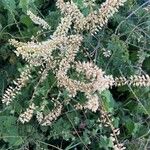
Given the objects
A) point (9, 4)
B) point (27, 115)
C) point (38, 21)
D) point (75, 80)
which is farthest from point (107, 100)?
point (9, 4)

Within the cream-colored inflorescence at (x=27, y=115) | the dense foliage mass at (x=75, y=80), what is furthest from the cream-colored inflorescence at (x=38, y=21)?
the cream-colored inflorescence at (x=27, y=115)

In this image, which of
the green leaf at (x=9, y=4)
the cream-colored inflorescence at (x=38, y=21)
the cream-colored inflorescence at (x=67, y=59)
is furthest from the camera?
the green leaf at (x=9, y=4)

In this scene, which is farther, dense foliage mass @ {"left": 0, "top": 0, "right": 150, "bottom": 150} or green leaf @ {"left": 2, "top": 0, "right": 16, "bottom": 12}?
green leaf @ {"left": 2, "top": 0, "right": 16, "bottom": 12}

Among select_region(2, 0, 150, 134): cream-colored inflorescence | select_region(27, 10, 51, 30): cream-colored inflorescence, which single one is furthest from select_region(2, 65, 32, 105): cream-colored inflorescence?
select_region(27, 10, 51, 30): cream-colored inflorescence

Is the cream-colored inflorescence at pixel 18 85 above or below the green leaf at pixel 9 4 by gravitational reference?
below

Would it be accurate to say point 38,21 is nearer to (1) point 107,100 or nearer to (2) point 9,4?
(2) point 9,4

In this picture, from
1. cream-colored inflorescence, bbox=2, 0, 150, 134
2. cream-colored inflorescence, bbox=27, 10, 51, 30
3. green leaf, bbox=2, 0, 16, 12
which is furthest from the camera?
green leaf, bbox=2, 0, 16, 12

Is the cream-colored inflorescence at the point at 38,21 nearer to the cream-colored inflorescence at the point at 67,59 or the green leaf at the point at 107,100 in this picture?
the cream-colored inflorescence at the point at 67,59

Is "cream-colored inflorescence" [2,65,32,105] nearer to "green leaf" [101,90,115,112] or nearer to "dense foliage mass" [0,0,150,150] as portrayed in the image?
"dense foliage mass" [0,0,150,150]

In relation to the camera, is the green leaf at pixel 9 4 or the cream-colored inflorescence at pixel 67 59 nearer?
the cream-colored inflorescence at pixel 67 59
